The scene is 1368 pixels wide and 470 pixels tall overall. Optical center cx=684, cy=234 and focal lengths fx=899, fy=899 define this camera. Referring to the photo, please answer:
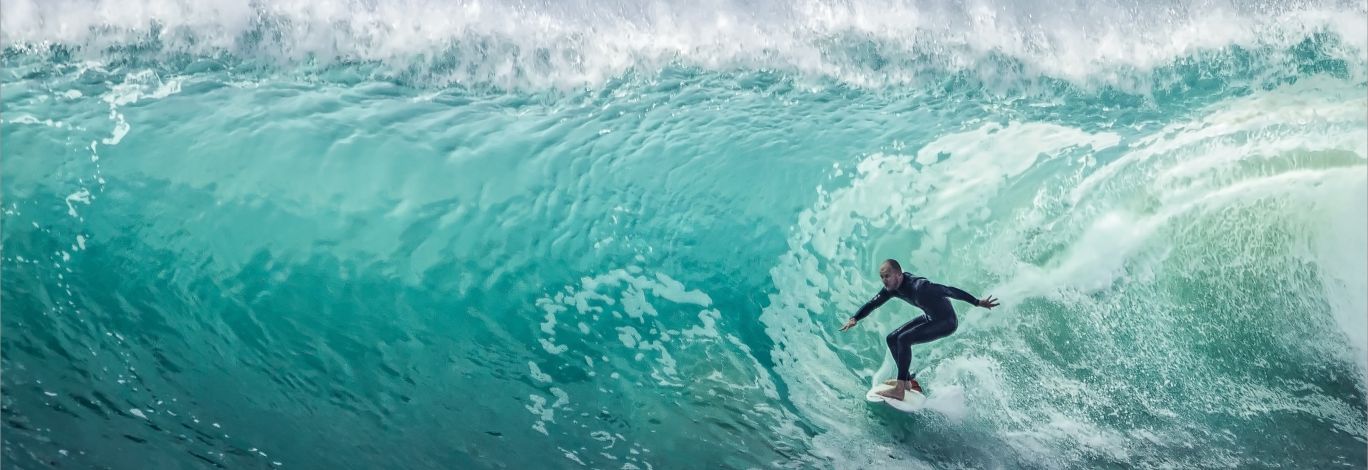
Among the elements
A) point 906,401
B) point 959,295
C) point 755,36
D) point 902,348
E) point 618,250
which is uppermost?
point 755,36

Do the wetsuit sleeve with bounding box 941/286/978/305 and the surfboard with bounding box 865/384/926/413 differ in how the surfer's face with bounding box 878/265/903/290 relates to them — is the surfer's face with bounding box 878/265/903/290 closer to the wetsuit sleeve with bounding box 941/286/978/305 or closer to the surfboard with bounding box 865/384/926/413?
the wetsuit sleeve with bounding box 941/286/978/305

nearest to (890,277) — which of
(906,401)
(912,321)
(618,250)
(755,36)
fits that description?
(912,321)

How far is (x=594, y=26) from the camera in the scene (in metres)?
7.15

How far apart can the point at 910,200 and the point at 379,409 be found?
3.57 metres

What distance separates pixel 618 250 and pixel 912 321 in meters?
1.84

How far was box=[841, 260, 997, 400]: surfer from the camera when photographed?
4898 millimetres

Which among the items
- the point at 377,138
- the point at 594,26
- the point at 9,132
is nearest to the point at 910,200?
the point at 594,26

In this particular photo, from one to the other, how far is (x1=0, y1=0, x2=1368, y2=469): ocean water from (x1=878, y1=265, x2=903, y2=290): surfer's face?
708mm

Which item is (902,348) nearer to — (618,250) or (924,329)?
(924,329)

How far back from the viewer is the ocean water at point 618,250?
4887 mm

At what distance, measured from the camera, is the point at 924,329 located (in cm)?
500

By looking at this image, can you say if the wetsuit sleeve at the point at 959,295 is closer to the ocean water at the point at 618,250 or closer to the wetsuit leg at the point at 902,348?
the wetsuit leg at the point at 902,348

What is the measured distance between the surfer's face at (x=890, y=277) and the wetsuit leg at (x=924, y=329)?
0.62ft

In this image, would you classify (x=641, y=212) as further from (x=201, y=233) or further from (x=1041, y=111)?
(x=1041, y=111)
